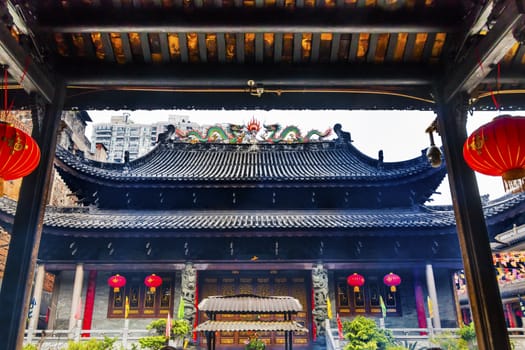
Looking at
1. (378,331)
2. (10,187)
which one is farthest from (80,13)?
(10,187)

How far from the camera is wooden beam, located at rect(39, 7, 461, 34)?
130 inches

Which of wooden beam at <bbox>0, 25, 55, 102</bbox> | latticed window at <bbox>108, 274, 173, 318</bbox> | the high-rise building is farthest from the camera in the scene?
the high-rise building

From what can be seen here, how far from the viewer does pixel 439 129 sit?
13.1 feet

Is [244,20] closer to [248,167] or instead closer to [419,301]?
[419,301]

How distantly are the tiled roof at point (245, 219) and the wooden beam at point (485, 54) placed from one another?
770 cm

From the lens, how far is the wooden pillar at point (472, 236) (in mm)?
3201

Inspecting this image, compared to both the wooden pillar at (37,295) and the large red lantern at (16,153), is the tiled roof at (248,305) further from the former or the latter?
the wooden pillar at (37,295)

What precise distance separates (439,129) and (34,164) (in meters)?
3.99

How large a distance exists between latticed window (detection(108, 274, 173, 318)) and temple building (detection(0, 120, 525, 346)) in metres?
0.03

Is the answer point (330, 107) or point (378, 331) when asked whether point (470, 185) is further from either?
point (378, 331)

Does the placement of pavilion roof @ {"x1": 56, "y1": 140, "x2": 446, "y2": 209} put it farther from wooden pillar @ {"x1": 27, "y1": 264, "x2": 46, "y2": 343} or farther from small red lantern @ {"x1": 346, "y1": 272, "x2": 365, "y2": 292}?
small red lantern @ {"x1": 346, "y1": 272, "x2": 365, "y2": 292}

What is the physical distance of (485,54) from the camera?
3.20m

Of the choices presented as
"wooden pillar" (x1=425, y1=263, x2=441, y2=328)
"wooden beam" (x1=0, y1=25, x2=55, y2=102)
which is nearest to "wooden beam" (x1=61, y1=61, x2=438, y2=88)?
"wooden beam" (x1=0, y1=25, x2=55, y2=102)

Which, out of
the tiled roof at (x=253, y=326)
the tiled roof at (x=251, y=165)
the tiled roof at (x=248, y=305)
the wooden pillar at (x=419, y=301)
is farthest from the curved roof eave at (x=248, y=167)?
the tiled roof at (x=253, y=326)
